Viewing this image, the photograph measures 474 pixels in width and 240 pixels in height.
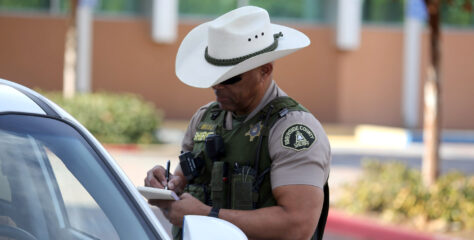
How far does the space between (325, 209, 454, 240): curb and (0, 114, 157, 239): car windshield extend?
630 centimetres

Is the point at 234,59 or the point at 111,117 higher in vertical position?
the point at 234,59

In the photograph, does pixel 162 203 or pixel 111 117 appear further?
pixel 111 117

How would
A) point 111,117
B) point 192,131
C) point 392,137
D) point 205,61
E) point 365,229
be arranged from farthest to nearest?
point 392,137, point 111,117, point 365,229, point 192,131, point 205,61

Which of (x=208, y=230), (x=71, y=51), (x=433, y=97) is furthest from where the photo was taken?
(x=71, y=51)

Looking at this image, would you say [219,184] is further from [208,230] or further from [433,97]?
[433,97]

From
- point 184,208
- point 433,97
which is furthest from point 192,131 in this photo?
point 433,97

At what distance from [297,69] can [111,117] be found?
965 cm

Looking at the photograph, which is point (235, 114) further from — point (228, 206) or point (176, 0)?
point (176, 0)

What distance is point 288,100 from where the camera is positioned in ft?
11.1

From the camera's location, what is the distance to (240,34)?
3.40m

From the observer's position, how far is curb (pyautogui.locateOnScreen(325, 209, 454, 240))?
873 cm

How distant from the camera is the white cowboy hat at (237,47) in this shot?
10.9 feet

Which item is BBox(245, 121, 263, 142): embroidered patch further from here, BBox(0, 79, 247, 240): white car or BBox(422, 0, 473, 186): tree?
BBox(422, 0, 473, 186): tree

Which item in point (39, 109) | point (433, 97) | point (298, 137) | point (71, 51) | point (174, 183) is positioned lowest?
point (71, 51)
